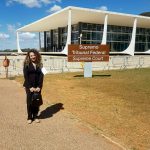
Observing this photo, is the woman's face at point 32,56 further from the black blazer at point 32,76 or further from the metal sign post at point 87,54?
the metal sign post at point 87,54

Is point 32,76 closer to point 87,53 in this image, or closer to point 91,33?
point 87,53

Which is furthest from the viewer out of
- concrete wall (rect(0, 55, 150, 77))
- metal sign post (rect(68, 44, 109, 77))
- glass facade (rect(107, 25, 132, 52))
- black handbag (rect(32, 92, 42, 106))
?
glass facade (rect(107, 25, 132, 52))

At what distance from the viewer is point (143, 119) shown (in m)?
8.09

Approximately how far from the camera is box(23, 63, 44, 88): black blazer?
7.61 m

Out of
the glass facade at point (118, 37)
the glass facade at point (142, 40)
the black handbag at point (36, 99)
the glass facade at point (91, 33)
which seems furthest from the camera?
the glass facade at point (142, 40)

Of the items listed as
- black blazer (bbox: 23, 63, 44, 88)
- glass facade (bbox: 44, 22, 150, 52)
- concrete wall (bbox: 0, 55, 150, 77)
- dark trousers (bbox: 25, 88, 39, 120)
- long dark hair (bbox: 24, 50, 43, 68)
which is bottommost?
concrete wall (bbox: 0, 55, 150, 77)

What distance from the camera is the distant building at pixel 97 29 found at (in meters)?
43.3

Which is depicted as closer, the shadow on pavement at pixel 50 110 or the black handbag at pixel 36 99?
the black handbag at pixel 36 99

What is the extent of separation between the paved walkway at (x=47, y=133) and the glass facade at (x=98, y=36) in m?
39.8

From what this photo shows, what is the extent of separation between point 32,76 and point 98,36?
4531 cm

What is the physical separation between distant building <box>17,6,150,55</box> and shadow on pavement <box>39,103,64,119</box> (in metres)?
30.9

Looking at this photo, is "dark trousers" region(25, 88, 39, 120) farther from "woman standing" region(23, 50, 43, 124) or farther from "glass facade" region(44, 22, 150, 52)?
"glass facade" region(44, 22, 150, 52)

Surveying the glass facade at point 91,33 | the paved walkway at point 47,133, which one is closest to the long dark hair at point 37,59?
the paved walkway at point 47,133

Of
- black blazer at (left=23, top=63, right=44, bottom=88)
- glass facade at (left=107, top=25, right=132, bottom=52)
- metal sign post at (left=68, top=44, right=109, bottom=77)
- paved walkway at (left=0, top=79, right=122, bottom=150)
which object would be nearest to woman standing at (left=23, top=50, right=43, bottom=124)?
black blazer at (left=23, top=63, right=44, bottom=88)
